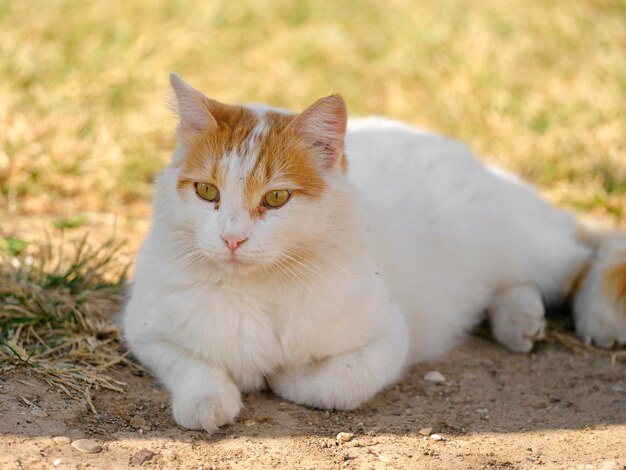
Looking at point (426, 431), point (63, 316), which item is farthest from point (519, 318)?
point (63, 316)

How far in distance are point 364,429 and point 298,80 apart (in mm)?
3907

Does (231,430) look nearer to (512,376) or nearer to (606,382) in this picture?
(512,376)

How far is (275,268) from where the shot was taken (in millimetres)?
2828

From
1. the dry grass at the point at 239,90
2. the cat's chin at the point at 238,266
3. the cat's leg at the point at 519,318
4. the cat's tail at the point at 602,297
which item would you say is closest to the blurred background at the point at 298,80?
A: the dry grass at the point at 239,90

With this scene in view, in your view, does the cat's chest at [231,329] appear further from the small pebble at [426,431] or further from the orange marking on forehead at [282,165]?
the small pebble at [426,431]

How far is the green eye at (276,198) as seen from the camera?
2.72 metres

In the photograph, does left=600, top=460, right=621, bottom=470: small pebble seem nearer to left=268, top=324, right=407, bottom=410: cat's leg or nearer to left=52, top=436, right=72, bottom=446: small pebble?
left=268, top=324, right=407, bottom=410: cat's leg

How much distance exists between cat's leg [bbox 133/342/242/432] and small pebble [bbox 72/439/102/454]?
1.00 ft

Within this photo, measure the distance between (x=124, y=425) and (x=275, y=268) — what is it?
747 mm

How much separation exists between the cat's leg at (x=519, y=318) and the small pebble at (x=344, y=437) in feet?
A: 3.93

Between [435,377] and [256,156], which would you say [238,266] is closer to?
[256,156]

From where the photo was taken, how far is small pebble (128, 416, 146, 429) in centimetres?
284

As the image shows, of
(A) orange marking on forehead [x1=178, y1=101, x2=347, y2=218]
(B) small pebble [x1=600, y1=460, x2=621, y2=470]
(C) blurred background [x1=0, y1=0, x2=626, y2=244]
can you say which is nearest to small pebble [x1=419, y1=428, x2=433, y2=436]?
(B) small pebble [x1=600, y1=460, x2=621, y2=470]

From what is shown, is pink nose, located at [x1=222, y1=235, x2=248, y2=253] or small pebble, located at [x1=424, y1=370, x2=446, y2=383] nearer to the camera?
pink nose, located at [x1=222, y1=235, x2=248, y2=253]
